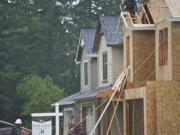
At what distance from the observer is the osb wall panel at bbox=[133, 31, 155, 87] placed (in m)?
27.8

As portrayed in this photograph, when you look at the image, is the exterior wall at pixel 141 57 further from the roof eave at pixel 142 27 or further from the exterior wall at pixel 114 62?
the exterior wall at pixel 114 62

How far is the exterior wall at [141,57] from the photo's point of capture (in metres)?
27.8

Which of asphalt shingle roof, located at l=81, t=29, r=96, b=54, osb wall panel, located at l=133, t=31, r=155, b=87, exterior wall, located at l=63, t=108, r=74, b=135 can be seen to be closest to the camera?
osb wall panel, located at l=133, t=31, r=155, b=87

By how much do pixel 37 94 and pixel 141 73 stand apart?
78.5ft

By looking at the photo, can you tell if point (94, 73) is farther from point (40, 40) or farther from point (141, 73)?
point (40, 40)

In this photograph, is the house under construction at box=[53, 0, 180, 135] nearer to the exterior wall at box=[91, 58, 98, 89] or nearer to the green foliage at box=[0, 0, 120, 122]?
the exterior wall at box=[91, 58, 98, 89]

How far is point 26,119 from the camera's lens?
55938mm

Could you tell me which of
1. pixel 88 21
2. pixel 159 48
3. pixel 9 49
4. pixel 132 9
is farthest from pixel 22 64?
→ pixel 159 48

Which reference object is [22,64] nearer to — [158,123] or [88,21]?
[88,21]

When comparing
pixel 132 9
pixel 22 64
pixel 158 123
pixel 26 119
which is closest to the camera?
pixel 158 123

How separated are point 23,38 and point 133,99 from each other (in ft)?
124

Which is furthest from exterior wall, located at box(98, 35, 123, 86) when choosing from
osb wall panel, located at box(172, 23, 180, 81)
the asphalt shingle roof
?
osb wall panel, located at box(172, 23, 180, 81)

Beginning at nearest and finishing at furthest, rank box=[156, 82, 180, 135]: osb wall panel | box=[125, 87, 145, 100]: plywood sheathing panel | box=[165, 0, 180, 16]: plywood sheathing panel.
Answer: box=[156, 82, 180, 135]: osb wall panel → box=[125, 87, 145, 100]: plywood sheathing panel → box=[165, 0, 180, 16]: plywood sheathing panel

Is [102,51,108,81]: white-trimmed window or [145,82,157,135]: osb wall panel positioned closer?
[145,82,157,135]: osb wall panel
